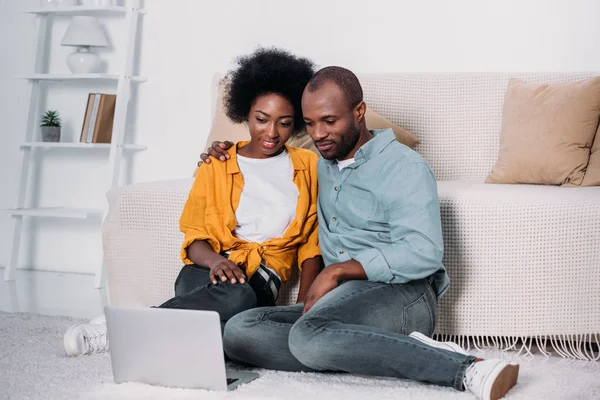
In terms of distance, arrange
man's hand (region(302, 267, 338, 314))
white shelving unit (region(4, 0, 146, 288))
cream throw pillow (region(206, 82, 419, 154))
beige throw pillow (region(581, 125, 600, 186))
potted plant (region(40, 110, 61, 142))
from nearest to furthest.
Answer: man's hand (region(302, 267, 338, 314)) < beige throw pillow (region(581, 125, 600, 186)) < cream throw pillow (region(206, 82, 419, 154)) < white shelving unit (region(4, 0, 146, 288)) < potted plant (region(40, 110, 61, 142))

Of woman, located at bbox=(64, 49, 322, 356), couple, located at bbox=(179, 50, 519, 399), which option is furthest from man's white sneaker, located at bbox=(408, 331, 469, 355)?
woman, located at bbox=(64, 49, 322, 356)

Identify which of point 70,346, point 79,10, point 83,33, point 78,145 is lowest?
point 70,346

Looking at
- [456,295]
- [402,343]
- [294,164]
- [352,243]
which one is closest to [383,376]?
[402,343]

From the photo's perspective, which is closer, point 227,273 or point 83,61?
point 227,273

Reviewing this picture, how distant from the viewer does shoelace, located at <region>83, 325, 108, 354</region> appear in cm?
197

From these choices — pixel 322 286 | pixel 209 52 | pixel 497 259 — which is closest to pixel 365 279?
pixel 322 286

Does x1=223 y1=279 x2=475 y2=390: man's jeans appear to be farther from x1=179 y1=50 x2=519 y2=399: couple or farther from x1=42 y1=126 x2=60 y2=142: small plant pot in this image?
x1=42 y1=126 x2=60 y2=142: small plant pot

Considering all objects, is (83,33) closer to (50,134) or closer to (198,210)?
(50,134)

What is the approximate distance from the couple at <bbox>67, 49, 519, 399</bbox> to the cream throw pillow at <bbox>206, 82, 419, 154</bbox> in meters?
0.39

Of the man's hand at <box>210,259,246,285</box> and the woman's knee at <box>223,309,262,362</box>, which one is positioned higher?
the man's hand at <box>210,259,246,285</box>

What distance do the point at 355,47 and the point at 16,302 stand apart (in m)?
1.59

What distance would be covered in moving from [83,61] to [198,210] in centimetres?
182

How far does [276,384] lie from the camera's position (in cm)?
169

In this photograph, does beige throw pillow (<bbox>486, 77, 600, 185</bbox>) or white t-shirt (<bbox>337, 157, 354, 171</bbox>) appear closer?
white t-shirt (<bbox>337, 157, 354, 171</bbox>)
